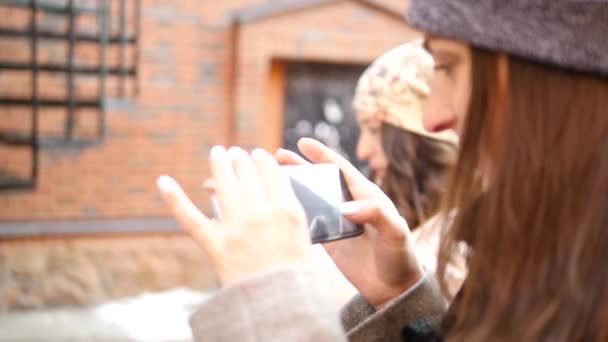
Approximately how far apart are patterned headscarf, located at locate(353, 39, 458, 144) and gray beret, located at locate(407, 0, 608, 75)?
1.70m

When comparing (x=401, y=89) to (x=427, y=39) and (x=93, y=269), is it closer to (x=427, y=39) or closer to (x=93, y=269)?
(x=427, y=39)

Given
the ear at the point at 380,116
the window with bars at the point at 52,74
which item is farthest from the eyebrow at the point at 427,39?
the window with bars at the point at 52,74

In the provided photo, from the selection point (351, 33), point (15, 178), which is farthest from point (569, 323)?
point (351, 33)

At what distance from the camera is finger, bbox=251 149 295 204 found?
1.06 m

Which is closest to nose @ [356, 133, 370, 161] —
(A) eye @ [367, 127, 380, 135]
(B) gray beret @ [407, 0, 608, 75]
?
(A) eye @ [367, 127, 380, 135]

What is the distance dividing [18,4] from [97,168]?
51.4 inches

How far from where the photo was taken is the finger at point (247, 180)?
105cm

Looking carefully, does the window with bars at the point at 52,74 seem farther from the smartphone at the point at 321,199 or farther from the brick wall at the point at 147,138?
the smartphone at the point at 321,199

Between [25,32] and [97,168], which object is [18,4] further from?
[97,168]

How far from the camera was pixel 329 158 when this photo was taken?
138cm

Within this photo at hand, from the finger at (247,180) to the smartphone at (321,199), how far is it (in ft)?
0.40

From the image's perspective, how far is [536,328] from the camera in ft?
3.20

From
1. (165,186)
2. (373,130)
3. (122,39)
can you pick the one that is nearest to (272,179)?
(165,186)

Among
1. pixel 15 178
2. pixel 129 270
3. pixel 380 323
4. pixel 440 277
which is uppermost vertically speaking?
pixel 440 277
